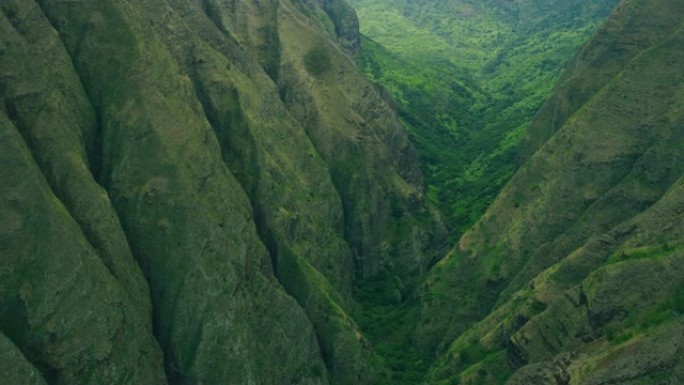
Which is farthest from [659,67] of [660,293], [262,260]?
[262,260]

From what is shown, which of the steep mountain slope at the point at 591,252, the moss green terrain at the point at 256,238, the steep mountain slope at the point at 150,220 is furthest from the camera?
the steep mountain slope at the point at 591,252

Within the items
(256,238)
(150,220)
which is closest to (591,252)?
(256,238)

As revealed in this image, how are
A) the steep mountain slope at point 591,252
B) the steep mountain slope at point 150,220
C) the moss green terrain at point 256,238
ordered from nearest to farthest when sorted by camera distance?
the steep mountain slope at point 150,220, the moss green terrain at point 256,238, the steep mountain slope at point 591,252

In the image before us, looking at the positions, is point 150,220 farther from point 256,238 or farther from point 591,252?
point 591,252

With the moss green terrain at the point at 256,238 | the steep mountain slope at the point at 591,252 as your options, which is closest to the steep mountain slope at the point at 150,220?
the moss green terrain at the point at 256,238

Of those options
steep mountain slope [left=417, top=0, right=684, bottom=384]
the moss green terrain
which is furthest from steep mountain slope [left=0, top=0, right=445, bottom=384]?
steep mountain slope [left=417, top=0, right=684, bottom=384]

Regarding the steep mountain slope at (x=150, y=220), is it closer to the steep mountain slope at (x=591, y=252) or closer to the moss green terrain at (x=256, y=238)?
the moss green terrain at (x=256, y=238)

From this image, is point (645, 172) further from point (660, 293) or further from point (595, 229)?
point (660, 293)
